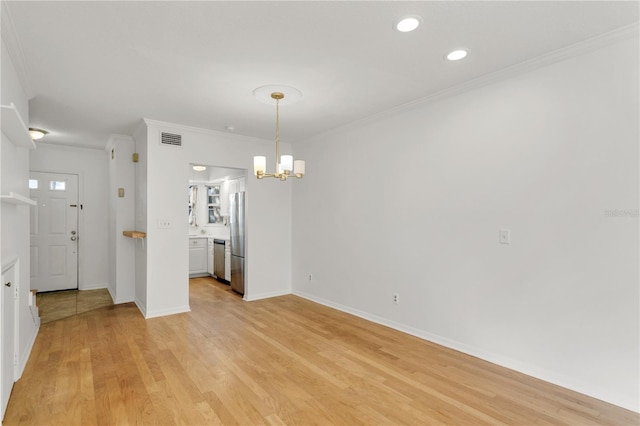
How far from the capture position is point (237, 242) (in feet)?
18.3

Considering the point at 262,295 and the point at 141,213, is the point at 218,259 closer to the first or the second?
the point at 262,295

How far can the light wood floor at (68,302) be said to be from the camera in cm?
452

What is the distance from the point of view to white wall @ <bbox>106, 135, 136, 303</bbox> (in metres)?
5.09

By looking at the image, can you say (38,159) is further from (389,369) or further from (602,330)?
(602,330)

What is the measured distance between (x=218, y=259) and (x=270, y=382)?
4.51 m

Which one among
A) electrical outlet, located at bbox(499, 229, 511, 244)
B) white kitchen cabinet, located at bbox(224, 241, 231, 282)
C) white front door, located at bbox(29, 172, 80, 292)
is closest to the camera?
electrical outlet, located at bbox(499, 229, 511, 244)

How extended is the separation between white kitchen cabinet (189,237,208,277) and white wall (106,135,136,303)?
1963 millimetres

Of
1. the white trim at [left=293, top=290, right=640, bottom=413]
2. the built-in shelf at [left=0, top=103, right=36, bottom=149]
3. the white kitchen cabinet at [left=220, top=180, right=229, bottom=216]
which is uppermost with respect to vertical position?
the built-in shelf at [left=0, top=103, right=36, bottom=149]

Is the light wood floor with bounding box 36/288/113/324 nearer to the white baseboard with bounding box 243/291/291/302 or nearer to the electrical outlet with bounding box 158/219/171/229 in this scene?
the electrical outlet with bounding box 158/219/171/229

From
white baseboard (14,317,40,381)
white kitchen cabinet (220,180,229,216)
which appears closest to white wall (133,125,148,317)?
white baseboard (14,317,40,381)

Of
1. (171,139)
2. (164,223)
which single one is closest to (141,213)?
(164,223)

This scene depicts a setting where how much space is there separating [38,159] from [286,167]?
5101 mm

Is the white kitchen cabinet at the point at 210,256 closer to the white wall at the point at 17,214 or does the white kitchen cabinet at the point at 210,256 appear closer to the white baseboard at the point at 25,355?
the white baseboard at the point at 25,355

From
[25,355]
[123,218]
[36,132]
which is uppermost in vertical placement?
[36,132]
